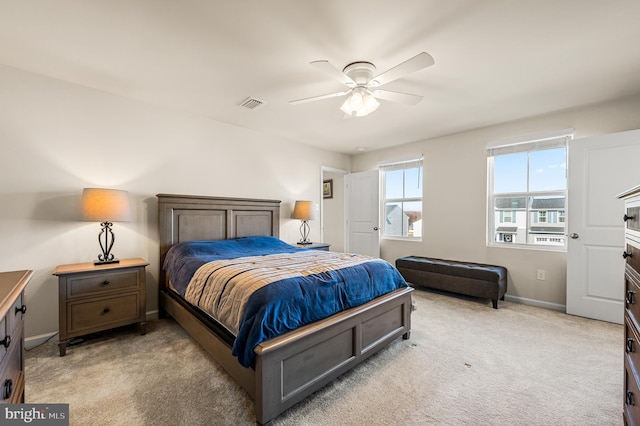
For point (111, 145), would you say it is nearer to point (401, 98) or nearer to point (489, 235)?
point (401, 98)

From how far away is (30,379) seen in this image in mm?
1944

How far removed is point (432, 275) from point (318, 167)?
2.66m

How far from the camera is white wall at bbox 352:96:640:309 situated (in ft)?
10.5

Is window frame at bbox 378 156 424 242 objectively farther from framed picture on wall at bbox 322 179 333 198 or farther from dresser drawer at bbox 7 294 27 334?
dresser drawer at bbox 7 294 27 334

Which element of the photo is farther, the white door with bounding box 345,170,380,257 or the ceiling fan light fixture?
the white door with bounding box 345,170,380,257

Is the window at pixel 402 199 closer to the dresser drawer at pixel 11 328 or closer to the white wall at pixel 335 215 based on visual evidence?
the white wall at pixel 335 215

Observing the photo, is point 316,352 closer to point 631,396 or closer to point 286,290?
point 286,290

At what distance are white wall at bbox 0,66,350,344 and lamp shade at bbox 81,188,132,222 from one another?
1.23 feet

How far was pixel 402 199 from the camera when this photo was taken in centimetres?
498

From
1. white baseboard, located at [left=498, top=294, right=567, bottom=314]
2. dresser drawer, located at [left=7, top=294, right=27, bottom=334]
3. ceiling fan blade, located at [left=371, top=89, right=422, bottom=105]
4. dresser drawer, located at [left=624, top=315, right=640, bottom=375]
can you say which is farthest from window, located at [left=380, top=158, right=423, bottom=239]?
dresser drawer, located at [left=7, top=294, right=27, bottom=334]

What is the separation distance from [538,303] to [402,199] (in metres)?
2.42

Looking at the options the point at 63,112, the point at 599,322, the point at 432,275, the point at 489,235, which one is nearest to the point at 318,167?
the point at 432,275

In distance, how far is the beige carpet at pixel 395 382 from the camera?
5.24ft

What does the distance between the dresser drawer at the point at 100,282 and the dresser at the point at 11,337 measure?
104 cm
